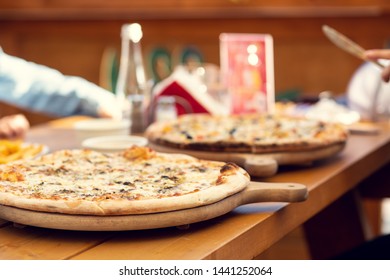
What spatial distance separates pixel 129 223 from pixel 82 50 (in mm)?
4402

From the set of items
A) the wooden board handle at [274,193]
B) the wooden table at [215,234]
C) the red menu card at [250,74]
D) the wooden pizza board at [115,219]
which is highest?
the red menu card at [250,74]

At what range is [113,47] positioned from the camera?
17.0ft

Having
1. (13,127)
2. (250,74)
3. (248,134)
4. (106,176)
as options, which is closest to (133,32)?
(250,74)

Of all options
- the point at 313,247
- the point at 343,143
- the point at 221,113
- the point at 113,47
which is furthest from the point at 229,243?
the point at 113,47

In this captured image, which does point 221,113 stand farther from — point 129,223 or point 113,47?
point 113,47

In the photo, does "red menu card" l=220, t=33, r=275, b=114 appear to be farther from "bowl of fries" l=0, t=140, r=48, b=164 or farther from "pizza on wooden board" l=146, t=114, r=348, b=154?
"bowl of fries" l=0, t=140, r=48, b=164

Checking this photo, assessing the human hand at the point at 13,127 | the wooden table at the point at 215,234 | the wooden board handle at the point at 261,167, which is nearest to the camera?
the wooden table at the point at 215,234

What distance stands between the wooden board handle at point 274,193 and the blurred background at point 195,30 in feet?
9.95

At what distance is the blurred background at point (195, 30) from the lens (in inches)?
173

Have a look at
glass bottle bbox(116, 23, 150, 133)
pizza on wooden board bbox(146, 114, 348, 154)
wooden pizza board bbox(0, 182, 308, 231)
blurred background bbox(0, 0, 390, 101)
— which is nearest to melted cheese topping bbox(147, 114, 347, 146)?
pizza on wooden board bbox(146, 114, 348, 154)

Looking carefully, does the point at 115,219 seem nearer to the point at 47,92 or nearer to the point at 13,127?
the point at 13,127

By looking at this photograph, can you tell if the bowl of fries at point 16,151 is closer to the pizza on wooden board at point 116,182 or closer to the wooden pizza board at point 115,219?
the pizza on wooden board at point 116,182

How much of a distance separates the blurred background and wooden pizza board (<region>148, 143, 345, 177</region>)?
8.78 ft

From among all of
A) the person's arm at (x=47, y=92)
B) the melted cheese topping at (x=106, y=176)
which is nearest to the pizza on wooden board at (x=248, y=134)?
the melted cheese topping at (x=106, y=176)
